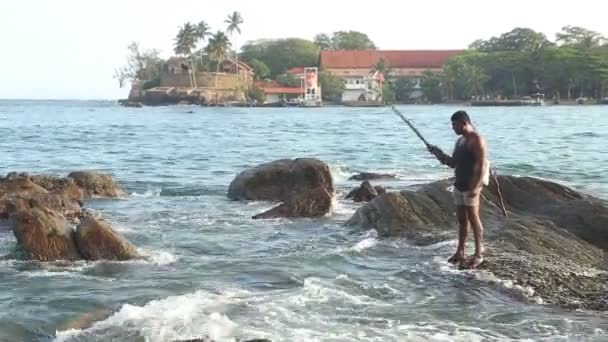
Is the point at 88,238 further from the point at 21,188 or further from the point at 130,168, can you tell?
the point at 130,168

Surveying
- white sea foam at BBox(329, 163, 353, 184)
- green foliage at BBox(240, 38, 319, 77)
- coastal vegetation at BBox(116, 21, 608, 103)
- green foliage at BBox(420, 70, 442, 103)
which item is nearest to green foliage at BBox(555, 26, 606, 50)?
coastal vegetation at BBox(116, 21, 608, 103)

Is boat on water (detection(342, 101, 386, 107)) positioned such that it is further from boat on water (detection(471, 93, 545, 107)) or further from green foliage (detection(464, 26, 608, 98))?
boat on water (detection(471, 93, 545, 107))

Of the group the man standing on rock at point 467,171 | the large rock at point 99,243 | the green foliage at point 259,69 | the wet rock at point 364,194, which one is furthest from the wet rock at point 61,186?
the green foliage at point 259,69

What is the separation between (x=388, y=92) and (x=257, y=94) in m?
27.4

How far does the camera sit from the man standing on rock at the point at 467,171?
10430 mm

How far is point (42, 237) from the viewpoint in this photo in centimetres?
1176

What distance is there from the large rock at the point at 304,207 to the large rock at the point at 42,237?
5667mm

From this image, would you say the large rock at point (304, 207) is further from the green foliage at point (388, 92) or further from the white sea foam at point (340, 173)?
the green foliage at point (388, 92)

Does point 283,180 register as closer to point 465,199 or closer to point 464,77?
point 465,199

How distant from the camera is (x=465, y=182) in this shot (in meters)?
10.7

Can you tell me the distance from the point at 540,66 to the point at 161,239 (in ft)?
440

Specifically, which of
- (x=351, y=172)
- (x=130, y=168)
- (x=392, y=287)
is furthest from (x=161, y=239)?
(x=130, y=168)

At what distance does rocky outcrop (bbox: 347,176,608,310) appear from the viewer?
33.1ft

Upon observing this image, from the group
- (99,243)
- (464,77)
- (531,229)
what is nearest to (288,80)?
(464,77)
